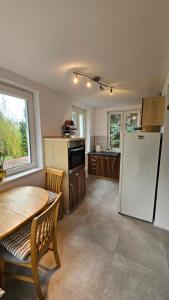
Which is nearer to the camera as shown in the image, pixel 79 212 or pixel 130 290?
pixel 130 290

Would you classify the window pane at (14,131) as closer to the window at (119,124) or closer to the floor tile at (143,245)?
the floor tile at (143,245)

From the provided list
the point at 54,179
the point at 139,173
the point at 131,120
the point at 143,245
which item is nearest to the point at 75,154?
the point at 54,179

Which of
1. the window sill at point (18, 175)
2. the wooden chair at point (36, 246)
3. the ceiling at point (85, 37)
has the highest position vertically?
the ceiling at point (85, 37)

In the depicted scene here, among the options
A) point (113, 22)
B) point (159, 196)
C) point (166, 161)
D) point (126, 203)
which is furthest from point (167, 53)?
point (126, 203)

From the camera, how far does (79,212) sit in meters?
2.53

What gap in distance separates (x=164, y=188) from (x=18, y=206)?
77.8 inches

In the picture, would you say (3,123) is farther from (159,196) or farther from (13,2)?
(159,196)

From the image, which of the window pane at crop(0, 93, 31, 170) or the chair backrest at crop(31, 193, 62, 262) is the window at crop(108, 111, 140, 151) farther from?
the chair backrest at crop(31, 193, 62, 262)

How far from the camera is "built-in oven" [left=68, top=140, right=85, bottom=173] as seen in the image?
2.39 metres

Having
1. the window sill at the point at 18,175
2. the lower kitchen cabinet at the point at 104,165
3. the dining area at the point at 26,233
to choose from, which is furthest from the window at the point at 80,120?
the dining area at the point at 26,233

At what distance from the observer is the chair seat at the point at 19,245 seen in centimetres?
117

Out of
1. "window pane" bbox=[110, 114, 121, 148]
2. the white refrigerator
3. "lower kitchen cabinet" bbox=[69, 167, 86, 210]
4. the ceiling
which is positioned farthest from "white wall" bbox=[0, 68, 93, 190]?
"window pane" bbox=[110, 114, 121, 148]

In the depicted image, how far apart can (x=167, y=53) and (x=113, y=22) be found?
0.81m

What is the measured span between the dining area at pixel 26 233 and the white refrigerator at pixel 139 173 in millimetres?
1373
